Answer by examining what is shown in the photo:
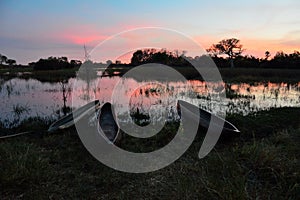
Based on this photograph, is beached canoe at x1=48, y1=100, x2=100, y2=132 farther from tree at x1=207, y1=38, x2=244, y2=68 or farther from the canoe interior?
tree at x1=207, y1=38, x2=244, y2=68

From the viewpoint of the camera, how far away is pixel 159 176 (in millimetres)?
4320

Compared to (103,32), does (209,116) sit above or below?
below

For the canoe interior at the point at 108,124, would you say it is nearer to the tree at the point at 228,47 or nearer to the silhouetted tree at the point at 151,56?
the silhouetted tree at the point at 151,56

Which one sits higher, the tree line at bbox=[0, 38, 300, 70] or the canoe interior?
the tree line at bbox=[0, 38, 300, 70]

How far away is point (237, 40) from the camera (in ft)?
194

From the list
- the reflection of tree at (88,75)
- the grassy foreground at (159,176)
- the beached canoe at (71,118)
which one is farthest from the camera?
the reflection of tree at (88,75)

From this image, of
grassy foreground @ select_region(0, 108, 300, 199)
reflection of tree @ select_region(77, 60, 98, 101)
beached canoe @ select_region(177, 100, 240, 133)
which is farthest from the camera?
reflection of tree @ select_region(77, 60, 98, 101)

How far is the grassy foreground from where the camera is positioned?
11.8 feet

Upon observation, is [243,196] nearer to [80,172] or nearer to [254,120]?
[80,172]

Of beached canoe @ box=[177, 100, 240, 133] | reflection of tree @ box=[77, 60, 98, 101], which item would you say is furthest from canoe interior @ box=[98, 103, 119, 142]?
reflection of tree @ box=[77, 60, 98, 101]

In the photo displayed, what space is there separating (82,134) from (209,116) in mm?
3661

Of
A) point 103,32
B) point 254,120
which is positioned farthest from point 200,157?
point 103,32

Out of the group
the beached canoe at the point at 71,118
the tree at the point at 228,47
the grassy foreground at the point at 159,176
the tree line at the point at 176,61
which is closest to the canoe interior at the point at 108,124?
the beached canoe at the point at 71,118

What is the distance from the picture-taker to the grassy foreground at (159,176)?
11.8ft
